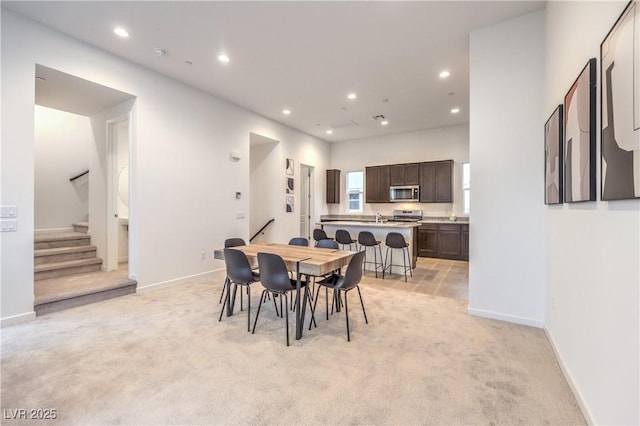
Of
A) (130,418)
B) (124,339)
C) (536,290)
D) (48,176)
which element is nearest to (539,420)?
(536,290)

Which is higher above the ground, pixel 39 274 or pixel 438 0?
pixel 438 0

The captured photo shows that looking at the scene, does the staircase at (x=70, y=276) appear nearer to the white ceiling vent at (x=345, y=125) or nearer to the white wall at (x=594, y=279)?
the white wall at (x=594, y=279)

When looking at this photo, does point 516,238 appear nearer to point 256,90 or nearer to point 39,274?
point 256,90

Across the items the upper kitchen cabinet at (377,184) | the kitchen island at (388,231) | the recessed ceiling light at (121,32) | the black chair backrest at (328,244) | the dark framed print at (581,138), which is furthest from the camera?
the upper kitchen cabinet at (377,184)

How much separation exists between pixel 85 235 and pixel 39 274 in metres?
0.99

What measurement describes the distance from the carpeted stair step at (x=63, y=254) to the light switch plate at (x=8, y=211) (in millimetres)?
1595

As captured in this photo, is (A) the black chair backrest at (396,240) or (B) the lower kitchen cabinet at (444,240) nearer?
(A) the black chair backrest at (396,240)

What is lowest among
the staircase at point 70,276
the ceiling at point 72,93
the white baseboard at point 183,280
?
the white baseboard at point 183,280

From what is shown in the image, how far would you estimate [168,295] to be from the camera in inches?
157

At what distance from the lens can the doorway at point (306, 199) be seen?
26.4 ft

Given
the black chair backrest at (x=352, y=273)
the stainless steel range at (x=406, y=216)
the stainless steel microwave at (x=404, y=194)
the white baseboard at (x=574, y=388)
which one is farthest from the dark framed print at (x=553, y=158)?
the stainless steel range at (x=406, y=216)

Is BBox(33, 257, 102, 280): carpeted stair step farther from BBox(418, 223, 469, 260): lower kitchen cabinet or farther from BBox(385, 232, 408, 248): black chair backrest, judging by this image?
BBox(418, 223, 469, 260): lower kitchen cabinet

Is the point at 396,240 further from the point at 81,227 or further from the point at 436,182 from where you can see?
the point at 81,227

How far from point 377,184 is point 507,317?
206 inches
